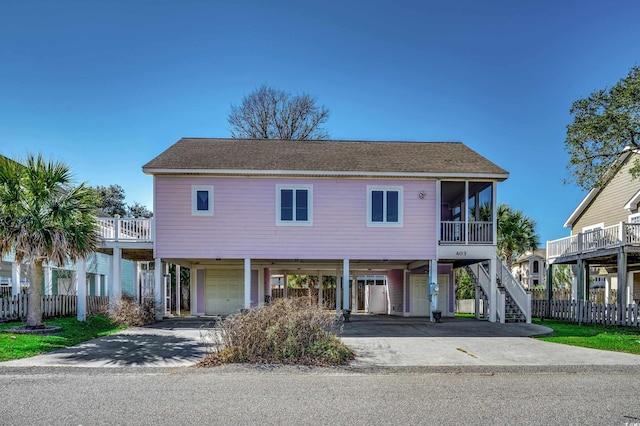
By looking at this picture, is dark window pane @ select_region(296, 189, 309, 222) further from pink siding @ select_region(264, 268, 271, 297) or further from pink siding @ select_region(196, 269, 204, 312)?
pink siding @ select_region(196, 269, 204, 312)

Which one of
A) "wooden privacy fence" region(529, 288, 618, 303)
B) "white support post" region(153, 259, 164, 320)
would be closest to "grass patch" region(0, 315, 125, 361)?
"white support post" region(153, 259, 164, 320)

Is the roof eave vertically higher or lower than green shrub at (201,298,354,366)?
higher

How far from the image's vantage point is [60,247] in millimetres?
13344

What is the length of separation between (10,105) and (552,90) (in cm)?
2384

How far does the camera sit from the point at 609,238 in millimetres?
21203

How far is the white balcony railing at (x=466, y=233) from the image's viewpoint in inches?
718

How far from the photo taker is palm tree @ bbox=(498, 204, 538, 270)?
2989 centimetres

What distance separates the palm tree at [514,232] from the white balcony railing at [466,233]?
479 inches

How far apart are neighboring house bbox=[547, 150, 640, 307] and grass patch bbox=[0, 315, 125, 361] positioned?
61.7ft

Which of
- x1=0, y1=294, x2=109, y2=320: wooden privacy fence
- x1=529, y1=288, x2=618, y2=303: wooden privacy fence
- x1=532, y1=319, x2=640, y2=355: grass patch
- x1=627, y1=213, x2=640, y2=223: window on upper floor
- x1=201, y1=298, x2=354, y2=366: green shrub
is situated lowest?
x1=529, y1=288, x2=618, y2=303: wooden privacy fence

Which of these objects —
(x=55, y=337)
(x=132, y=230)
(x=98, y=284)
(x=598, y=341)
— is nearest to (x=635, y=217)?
(x=598, y=341)

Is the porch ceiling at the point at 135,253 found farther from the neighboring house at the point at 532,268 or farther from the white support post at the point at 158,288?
the neighboring house at the point at 532,268

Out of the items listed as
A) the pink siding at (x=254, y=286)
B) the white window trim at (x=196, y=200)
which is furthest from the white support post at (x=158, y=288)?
the pink siding at (x=254, y=286)

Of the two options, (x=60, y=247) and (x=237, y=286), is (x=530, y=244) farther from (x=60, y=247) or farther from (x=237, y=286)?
(x=60, y=247)
